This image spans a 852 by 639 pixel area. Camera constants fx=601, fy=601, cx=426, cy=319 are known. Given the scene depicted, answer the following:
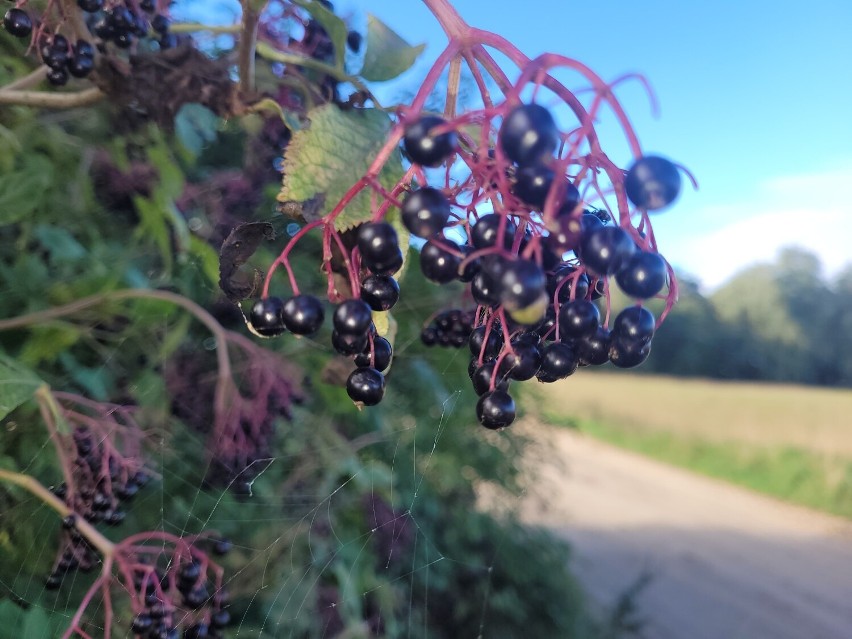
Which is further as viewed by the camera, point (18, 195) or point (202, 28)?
point (202, 28)

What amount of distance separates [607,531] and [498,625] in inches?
106

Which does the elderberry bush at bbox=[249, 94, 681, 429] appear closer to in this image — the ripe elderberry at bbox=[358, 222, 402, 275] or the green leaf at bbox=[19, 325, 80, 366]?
the ripe elderberry at bbox=[358, 222, 402, 275]

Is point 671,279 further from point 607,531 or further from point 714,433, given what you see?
point 714,433

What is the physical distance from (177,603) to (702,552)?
5176mm

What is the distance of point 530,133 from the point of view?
0.28 m

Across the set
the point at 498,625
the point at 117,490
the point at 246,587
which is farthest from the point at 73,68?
the point at 498,625

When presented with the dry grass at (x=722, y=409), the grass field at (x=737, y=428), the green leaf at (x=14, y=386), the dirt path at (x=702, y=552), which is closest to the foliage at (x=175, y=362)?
the green leaf at (x=14, y=386)

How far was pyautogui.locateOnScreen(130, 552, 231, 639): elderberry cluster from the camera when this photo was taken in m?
0.55

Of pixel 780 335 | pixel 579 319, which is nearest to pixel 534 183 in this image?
pixel 579 319

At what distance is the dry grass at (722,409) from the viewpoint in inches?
344

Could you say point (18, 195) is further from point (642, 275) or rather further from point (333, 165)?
point (642, 275)

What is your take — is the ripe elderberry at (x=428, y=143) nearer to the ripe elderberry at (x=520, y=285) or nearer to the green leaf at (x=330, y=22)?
the ripe elderberry at (x=520, y=285)

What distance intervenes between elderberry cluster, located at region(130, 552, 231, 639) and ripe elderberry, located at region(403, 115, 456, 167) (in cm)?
49

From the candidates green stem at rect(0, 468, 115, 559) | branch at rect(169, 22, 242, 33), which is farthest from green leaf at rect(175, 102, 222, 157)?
green stem at rect(0, 468, 115, 559)
